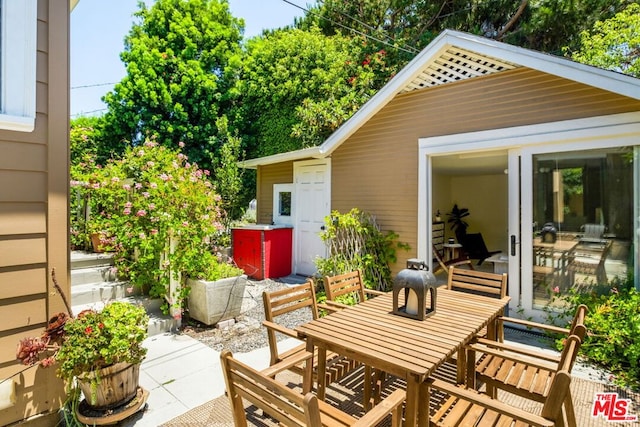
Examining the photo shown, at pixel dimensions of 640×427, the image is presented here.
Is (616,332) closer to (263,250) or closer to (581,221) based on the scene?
(581,221)

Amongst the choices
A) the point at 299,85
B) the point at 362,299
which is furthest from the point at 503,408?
the point at 299,85

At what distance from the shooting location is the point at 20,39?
7.49 ft

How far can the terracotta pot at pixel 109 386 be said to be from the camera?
233 cm

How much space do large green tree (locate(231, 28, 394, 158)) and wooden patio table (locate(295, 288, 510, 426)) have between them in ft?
26.0

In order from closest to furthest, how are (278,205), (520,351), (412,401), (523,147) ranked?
(412,401)
(520,351)
(523,147)
(278,205)

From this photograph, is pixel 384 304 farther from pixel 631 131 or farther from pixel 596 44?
pixel 596 44

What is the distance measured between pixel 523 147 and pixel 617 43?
7.50 m

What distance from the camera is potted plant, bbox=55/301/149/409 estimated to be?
226 centimetres

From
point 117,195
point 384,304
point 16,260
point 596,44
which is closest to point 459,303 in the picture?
point 384,304

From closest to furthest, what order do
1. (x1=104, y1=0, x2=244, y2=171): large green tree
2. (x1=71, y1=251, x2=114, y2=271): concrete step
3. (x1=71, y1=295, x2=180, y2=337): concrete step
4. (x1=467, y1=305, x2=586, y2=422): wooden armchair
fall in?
1. (x1=467, y1=305, x2=586, y2=422): wooden armchair
2. (x1=71, y1=295, x2=180, y2=337): concrete step
3. (x1=71, y1=251, x2=114, y2=271): concrete step
4. (x1=104, y1=0, x2=244, y2=171): large green tree

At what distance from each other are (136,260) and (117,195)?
123 centimetres

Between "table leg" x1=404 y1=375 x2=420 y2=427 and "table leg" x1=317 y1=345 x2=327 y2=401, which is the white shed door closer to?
"table leg" x1=317 y1=345 x2=327 y2=401

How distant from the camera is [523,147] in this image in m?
4.57

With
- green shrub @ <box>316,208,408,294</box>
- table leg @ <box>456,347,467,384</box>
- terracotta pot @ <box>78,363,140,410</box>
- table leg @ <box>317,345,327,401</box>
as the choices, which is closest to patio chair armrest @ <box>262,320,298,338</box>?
table leg @ <box>317,345,327,401</box>
